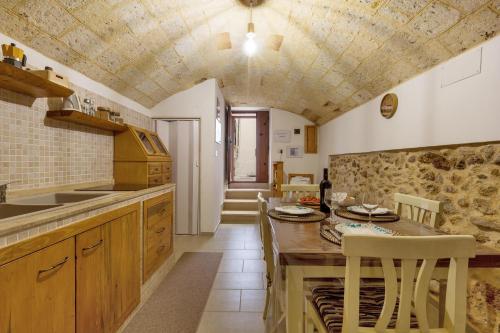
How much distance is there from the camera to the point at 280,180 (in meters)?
6.11

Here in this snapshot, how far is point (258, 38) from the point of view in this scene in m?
3.18

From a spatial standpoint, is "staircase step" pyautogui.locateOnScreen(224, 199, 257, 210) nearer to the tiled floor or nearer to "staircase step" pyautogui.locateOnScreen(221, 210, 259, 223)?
"staircase step" pyautogui.locateOnScreen(221, 210, 259, 223)

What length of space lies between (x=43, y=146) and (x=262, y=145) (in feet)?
18.8

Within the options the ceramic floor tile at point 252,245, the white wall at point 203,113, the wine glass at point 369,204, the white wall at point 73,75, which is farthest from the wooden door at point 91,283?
the white wall at point 203,113

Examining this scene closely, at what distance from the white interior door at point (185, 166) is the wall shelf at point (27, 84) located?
2.46m

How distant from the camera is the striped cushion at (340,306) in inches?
43.9

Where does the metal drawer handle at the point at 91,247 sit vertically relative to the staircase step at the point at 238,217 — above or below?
above

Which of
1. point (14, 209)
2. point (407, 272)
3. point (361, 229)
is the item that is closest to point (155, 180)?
point (14, 209)

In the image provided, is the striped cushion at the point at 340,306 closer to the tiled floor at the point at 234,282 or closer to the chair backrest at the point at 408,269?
the chair backrest at the point at 408,269

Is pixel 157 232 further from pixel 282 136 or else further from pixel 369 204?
pixel 282 136

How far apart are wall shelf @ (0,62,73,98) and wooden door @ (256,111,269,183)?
5.66 m

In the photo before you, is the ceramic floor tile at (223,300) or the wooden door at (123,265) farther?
the ceramic floor tile at (223,300)

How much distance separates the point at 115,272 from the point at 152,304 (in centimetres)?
67

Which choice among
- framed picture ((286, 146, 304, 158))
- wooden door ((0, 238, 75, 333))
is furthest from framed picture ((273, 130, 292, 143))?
wooden door ((0, 238, 75, 333))
